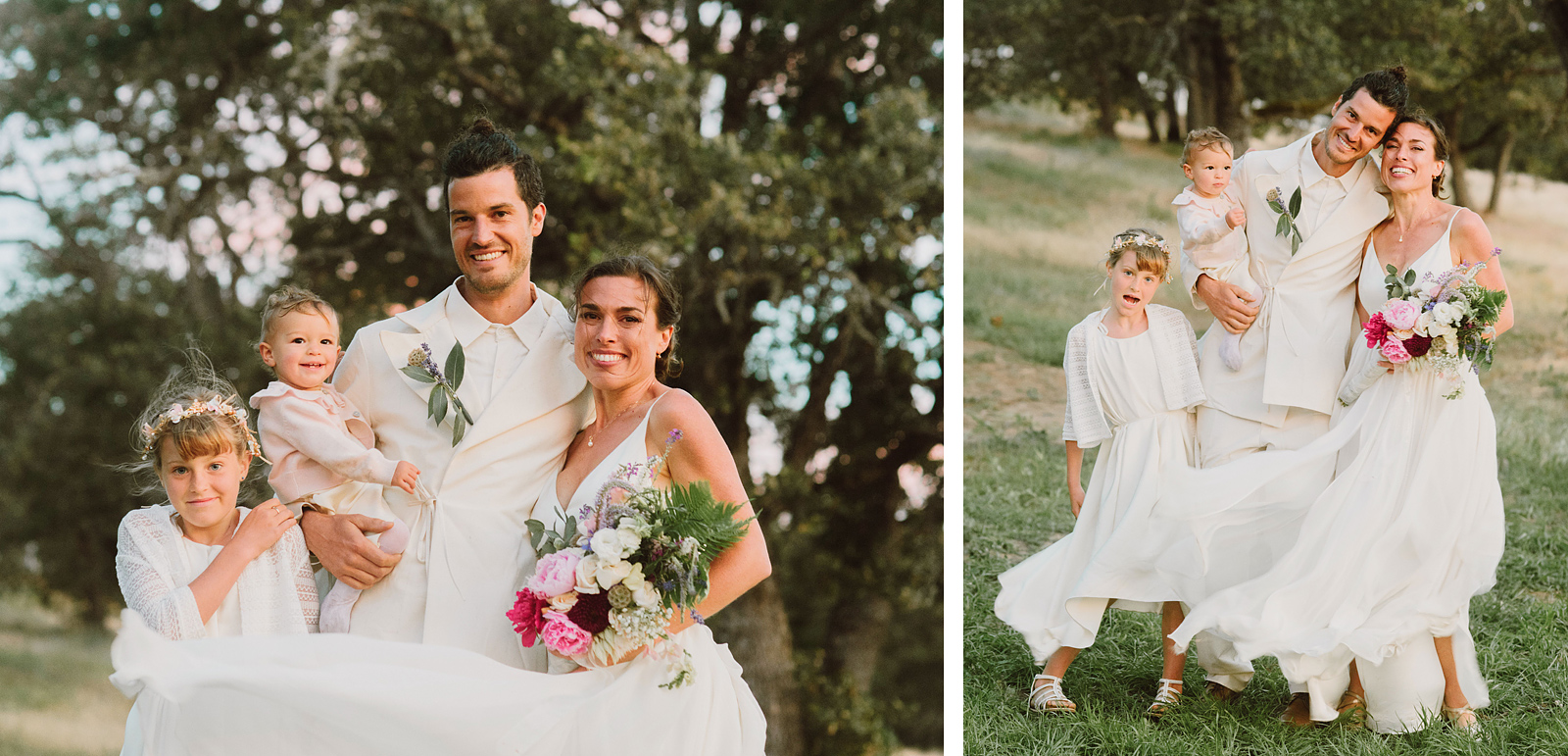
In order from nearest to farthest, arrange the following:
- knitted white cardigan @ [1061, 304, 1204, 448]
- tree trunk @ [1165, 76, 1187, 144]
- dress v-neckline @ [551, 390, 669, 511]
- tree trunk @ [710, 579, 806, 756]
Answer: dress v-neckline @ [551, 390, 669, 511] → knitted white cardigan @ [1061, 304, 1204, 448] → tree trunk @ [710, 579, 806, 756] → tree trunk @ [1165, 76, 1187, 144]

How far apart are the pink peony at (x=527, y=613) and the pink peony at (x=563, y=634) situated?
2.4 inches

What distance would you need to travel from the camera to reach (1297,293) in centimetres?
443

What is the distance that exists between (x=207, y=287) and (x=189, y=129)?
1.26 metres

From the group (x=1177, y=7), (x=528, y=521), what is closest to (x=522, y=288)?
(x=528, y=521)

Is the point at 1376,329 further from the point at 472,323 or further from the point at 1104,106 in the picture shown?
the point at 1104,106

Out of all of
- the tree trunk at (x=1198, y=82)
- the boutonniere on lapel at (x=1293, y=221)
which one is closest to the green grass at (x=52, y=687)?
the boutonniere on lapel at (x=1293, y=221)

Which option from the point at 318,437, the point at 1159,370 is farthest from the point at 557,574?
the point at 1159,370

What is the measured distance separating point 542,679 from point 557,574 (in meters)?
0.28

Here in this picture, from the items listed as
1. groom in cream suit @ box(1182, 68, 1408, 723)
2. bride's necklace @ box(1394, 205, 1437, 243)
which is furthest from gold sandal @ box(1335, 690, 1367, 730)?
bride's necklace @ box(1394, 205, 1437, 243)

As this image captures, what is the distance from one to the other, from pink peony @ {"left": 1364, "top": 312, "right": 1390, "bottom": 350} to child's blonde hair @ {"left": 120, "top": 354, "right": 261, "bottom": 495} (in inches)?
135

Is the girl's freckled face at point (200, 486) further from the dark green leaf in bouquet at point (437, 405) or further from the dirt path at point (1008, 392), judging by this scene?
the dirt path at point (1008, 392)

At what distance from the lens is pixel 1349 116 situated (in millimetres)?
4273

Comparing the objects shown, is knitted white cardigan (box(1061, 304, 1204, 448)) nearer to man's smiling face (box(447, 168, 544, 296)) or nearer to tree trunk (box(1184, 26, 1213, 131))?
man's smiling face (box(447, 168, 544, 296))

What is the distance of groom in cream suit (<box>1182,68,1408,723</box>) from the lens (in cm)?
432
